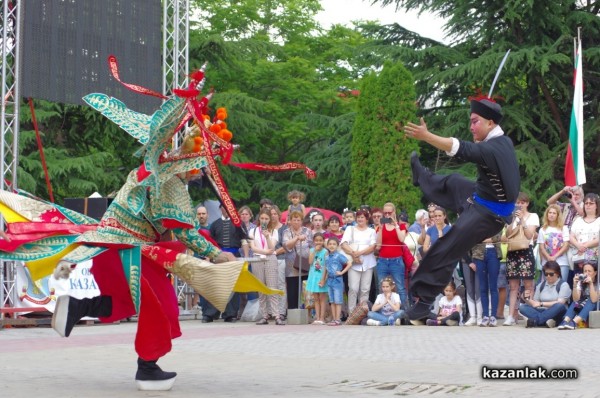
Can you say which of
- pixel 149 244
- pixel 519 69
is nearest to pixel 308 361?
pixel 149 244

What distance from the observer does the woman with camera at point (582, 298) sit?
13.6 metres

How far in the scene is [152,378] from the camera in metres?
7.30

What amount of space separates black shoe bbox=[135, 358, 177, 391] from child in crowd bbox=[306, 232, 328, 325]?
785 cm

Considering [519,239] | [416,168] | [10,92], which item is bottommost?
[519,239]

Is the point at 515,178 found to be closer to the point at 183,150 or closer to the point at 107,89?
the point at 183,150

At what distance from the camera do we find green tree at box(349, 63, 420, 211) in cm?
2438

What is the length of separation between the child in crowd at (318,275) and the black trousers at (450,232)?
6829 millimetres

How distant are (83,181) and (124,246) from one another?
18.6 m

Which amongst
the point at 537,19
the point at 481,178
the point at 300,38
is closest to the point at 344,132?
the point at 537,19

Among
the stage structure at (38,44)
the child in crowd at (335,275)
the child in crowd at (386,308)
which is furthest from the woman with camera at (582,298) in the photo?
the stage structure at (38,44)

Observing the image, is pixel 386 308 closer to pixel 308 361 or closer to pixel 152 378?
pixel 308 361

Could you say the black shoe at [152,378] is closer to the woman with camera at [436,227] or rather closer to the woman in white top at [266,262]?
the woman with camera at [436,227]

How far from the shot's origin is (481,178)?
25.8 ft

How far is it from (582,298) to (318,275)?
377 cm
